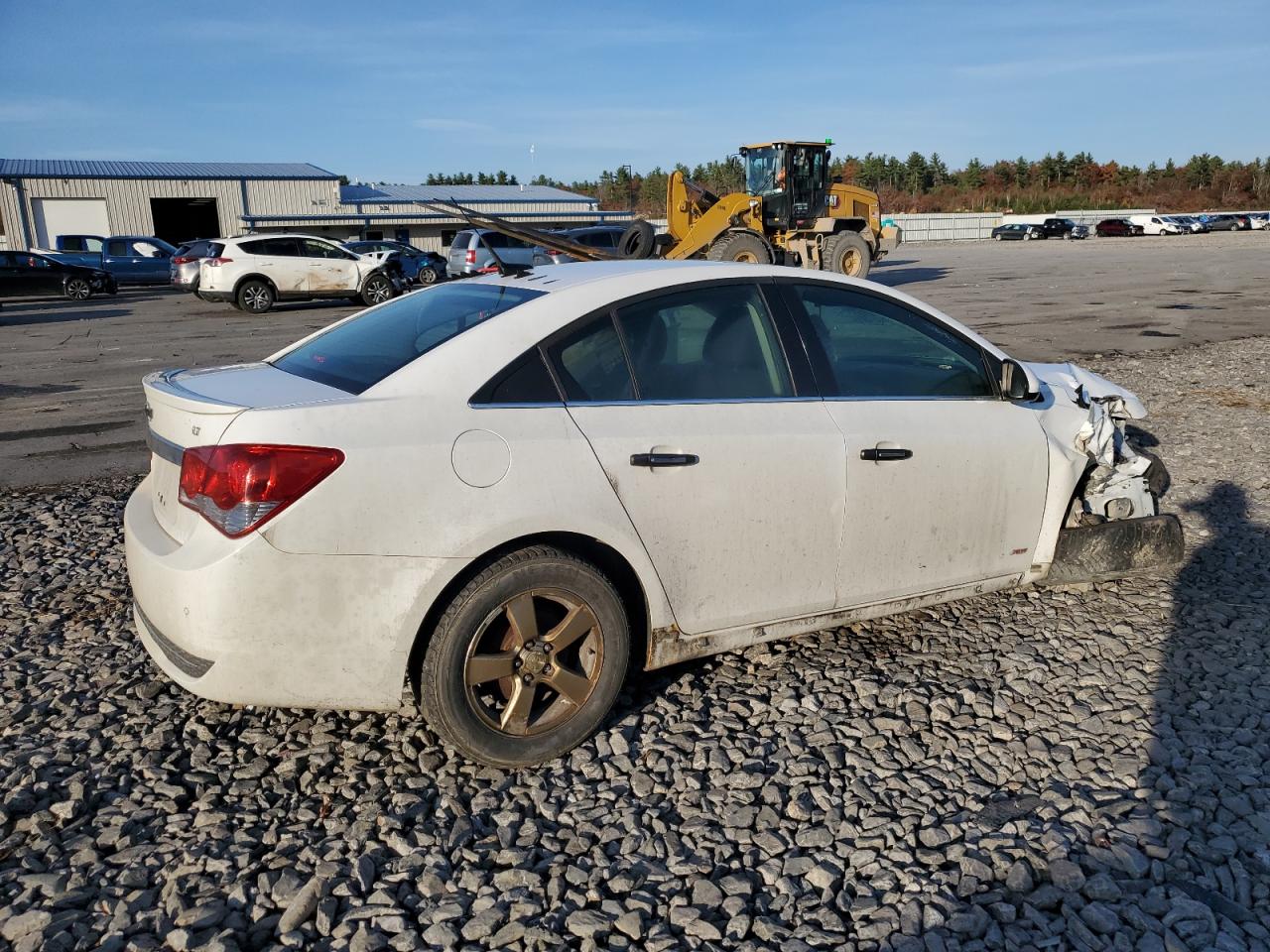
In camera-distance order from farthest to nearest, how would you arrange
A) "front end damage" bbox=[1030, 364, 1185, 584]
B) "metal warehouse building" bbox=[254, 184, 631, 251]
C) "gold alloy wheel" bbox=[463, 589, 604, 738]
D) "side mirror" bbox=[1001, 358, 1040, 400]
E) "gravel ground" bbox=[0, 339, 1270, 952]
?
"metal warehouse building" bbox=[254, 184, 631, 251] < "front end damage" bbox=[1030, 364, 1185, 584] < "side mirror" bbox=[1001, 358, 1040, 400] < "gold alloy wheel" bbox=[463, 589, 604, 738] < "gravel ground" bbox=[0, 339, 1270, 952]

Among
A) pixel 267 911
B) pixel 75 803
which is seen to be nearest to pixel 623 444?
pixel 267 911

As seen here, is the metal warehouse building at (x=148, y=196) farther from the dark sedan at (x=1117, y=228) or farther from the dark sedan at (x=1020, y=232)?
the dark sedan at (x=1117, y=228)

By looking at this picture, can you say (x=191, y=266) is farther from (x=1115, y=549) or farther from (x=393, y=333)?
(x=1115, y=549)

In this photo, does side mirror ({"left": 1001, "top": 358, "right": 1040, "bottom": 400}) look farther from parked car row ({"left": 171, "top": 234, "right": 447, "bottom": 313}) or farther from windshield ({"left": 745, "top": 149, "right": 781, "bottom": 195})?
windshield ({"left": 745, "top": 149, "right": 781, "bottom": 195})

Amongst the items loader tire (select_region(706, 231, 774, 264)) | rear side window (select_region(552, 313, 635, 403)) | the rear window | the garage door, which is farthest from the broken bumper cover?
the garage door

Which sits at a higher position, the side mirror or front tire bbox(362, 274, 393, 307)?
the side mirror

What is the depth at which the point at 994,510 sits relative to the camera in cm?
415

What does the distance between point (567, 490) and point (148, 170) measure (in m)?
51.7

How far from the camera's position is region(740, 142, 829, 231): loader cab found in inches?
918

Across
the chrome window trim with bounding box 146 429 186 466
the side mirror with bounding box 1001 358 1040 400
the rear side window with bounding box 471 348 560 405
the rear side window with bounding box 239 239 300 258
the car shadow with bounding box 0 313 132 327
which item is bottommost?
the car shadow with bounding box 0 313 132 327

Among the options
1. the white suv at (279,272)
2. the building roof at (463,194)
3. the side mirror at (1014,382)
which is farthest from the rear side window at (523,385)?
the building roof at (463,194)

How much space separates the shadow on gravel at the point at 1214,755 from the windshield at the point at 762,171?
19.7 m

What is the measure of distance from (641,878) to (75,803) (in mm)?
1790

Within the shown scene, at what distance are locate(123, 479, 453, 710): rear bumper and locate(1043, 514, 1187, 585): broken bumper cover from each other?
2.95m
